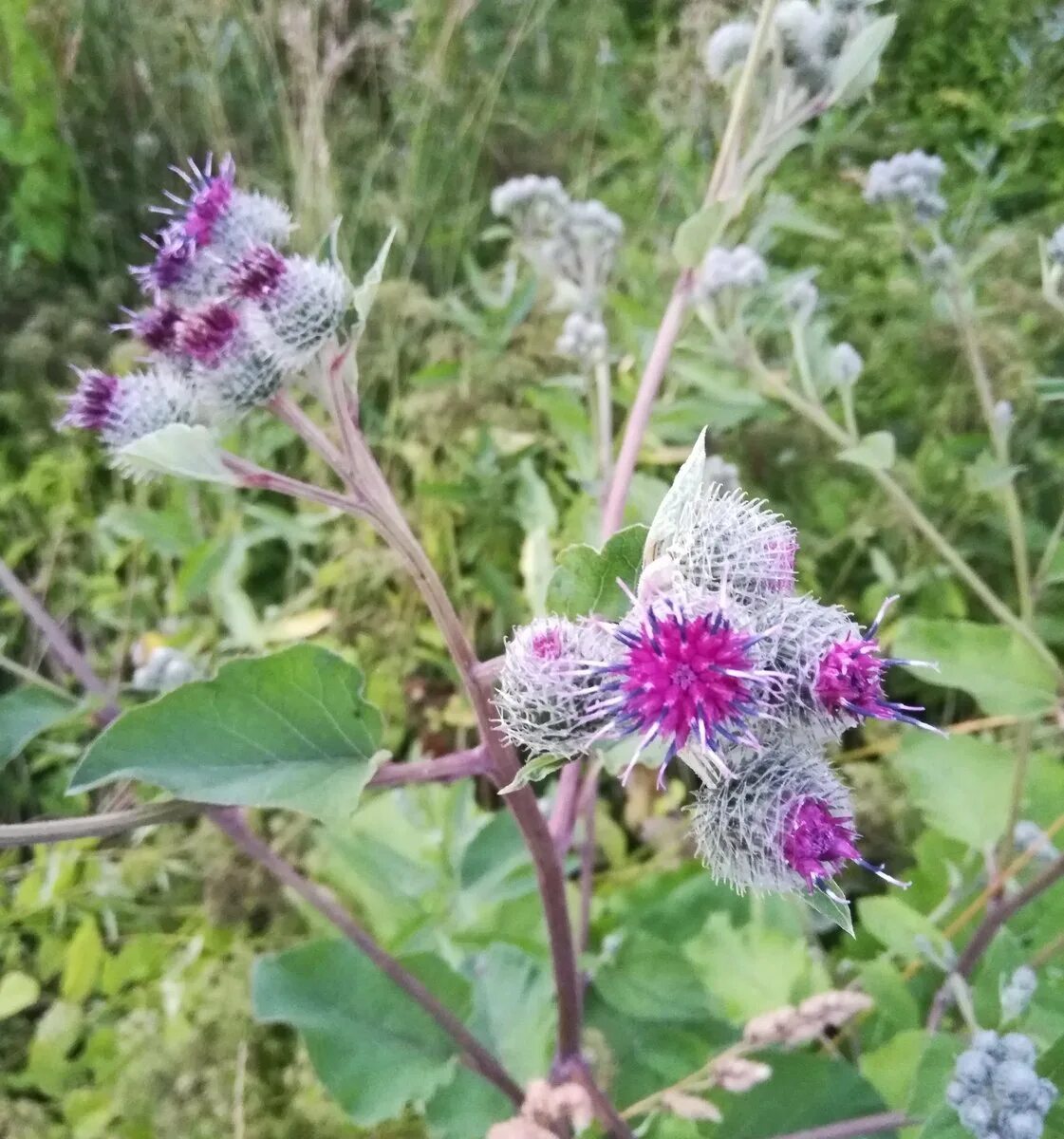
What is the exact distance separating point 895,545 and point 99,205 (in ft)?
8.81

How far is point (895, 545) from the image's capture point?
2.37m

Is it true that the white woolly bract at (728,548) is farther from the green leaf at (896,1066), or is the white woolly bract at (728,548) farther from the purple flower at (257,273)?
the green leaf at (896,1066)

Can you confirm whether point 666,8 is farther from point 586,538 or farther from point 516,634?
point 516,634

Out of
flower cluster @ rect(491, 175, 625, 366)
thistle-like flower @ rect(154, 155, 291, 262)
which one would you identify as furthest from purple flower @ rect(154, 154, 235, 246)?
flower cluster @ rect(491, 175, 625, 366)

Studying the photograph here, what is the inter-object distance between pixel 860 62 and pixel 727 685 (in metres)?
1.00

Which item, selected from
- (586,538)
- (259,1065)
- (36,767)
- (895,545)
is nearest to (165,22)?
(36,767)

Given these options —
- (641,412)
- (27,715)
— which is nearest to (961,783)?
(641,412)

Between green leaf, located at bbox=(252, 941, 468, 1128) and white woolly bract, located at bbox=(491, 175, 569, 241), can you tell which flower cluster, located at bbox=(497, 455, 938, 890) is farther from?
white woolly bract, located at bbox=(491, 175, 569, 241)

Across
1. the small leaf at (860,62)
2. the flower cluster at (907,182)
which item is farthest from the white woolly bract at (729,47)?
the flower cluster at (907,182)

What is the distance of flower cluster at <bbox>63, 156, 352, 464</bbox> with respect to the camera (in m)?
1.00

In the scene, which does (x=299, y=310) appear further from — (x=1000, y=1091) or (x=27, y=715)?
(x=1000, y=1091)

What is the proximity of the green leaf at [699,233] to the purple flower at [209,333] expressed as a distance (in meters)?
0.55

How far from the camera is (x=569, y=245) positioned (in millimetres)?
2066

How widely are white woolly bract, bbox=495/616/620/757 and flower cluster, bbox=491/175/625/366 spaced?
116 cm
